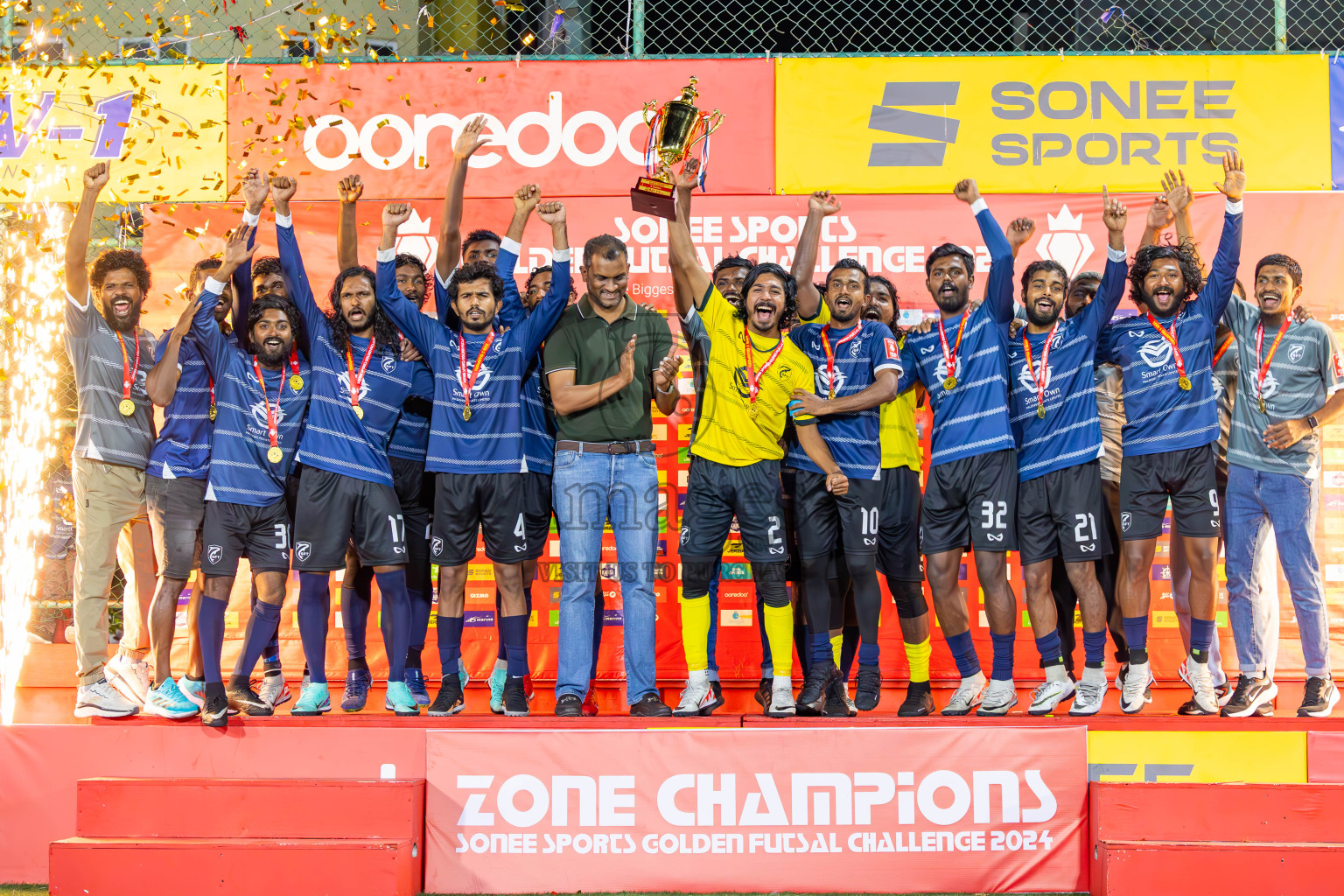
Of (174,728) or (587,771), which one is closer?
(587,771)

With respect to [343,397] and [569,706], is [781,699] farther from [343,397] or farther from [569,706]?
[343,397]

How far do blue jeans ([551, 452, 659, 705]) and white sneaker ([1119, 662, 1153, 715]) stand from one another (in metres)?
2.13

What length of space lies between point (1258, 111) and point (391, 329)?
17.3 feet

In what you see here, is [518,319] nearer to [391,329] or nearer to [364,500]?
[391,329]

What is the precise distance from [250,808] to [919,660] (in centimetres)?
300

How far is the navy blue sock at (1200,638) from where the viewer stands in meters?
5.08

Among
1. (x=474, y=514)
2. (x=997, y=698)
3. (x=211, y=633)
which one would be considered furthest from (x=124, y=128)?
(x=997, y=698)

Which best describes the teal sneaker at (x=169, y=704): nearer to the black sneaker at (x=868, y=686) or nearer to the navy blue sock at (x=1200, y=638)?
the black sneaker at (x=868, y=686)

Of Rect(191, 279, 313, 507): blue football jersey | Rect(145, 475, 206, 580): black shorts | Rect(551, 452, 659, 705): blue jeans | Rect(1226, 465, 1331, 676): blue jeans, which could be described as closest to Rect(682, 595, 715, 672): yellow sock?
Rect(551, 452, 659, 705): blue jeans

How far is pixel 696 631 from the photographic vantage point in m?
4.91

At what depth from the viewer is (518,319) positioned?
17.2 ft

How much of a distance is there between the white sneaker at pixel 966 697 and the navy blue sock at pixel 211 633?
10.5 ft

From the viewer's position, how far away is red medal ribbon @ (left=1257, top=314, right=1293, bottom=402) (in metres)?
5.39

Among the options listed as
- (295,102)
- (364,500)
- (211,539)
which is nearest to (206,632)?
(211,539)
